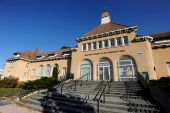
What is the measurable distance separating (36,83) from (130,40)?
15.8 meters

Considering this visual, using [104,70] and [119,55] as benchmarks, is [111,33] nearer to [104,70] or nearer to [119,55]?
[119,55]

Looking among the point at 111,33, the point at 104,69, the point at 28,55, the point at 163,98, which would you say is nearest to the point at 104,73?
the point at 104,69

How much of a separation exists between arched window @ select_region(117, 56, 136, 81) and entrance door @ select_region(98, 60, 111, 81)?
72.6 inches

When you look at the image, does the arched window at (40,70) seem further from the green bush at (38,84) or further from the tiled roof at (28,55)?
the green bush at (38,84)

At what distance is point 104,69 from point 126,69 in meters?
3.55

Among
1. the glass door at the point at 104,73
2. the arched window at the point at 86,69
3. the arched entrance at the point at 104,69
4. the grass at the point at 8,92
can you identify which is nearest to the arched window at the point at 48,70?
the arched window at the point at 86,69

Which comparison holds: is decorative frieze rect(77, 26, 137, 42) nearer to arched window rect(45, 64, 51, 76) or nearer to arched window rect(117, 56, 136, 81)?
arched window rect(117, 56, 136, 81)

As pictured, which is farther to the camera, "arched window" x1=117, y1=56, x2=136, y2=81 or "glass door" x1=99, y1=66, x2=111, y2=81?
"glass door" x1=99, y1=66, x2=111, y2=81

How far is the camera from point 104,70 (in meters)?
21.5

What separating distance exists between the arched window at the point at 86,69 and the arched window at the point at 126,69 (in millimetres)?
5214

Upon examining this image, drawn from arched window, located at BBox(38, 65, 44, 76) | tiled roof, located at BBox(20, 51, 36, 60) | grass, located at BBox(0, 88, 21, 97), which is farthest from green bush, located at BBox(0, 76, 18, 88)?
tiled roof, located at BBox(20, 51, 36, 60)

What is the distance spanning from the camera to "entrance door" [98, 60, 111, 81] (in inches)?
835

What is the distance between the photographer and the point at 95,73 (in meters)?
22.0

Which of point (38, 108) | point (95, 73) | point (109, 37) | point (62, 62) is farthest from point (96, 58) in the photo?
point (38, 108)
